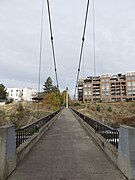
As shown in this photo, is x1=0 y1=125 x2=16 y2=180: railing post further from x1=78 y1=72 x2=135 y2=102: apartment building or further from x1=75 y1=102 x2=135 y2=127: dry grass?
x1=78 y1=72 x2=135 y2=102: apartment building

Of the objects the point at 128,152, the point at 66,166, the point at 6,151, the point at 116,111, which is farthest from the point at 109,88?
the point at 6,151

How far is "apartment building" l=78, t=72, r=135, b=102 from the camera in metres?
117

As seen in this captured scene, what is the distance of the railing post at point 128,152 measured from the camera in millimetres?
4324

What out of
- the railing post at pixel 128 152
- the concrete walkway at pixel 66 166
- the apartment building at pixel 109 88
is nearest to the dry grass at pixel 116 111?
the apartment building at pixel 109 88

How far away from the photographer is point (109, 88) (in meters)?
121

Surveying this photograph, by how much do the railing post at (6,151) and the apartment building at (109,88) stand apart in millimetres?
111273

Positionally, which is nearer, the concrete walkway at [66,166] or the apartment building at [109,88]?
the concrete walkway at [66,166]

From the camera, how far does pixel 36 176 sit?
15.5 feet

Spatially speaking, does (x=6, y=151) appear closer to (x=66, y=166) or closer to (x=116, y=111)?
(x=66, y=166)

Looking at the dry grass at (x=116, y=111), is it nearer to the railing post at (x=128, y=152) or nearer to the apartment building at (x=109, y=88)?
the apartment building at (x=109, y=88)

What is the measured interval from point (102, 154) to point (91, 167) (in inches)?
56.7

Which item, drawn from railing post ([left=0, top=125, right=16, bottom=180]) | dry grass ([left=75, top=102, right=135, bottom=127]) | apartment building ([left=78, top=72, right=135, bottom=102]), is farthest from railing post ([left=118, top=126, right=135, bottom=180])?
apartment building ([left=78, top=72, right=135, bottom=102])

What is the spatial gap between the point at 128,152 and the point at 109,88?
388 feet

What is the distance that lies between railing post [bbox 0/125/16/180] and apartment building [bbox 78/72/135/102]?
365 feet
